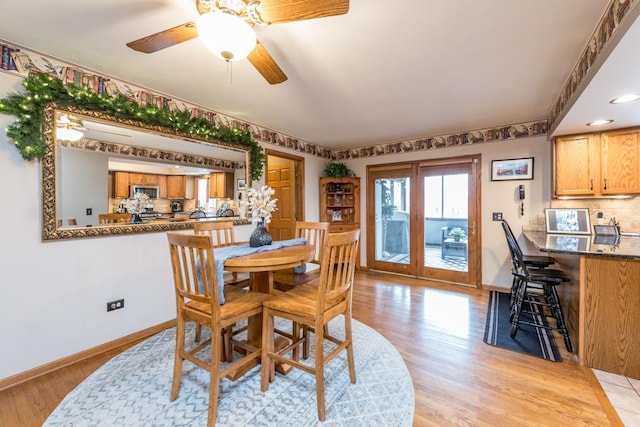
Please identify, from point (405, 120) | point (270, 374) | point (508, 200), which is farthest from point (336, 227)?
point (270, 374)

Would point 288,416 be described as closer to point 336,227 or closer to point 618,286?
point 618,286

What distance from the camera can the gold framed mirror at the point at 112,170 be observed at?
7.06 ft

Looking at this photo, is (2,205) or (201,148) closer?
(2,205)

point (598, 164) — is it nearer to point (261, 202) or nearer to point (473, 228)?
point (473, 228)

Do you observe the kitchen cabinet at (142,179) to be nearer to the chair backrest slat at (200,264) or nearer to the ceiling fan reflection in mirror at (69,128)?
the ceiling fan reflection in mirror at (69,128)

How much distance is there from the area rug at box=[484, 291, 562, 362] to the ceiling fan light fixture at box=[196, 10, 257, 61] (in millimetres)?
3097

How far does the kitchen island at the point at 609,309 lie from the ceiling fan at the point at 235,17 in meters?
2.54

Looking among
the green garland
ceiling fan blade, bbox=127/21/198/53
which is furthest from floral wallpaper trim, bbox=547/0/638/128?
the green garland

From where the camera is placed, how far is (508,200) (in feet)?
13.0

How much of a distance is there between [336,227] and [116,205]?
3.42 m

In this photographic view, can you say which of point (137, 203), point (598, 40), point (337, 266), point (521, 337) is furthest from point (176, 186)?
point (521, 337)

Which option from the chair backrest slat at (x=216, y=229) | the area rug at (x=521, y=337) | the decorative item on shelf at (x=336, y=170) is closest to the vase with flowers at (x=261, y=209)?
the chair backrest slat at (x=216, y=229)

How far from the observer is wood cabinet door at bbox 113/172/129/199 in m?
2.54

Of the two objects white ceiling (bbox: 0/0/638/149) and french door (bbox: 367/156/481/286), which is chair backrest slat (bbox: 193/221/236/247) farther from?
french door (bbox: 367/156/481/286)
